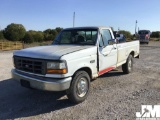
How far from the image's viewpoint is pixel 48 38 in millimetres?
43000

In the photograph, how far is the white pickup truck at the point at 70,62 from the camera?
4.22m

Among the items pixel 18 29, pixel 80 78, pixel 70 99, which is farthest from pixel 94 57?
pixel 18 29

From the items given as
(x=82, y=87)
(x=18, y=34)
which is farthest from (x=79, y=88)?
(x=18, y=34)

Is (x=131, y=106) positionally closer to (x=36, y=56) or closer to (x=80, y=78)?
(x=80, y=78)

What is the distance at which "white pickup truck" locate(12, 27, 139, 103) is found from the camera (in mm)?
4219

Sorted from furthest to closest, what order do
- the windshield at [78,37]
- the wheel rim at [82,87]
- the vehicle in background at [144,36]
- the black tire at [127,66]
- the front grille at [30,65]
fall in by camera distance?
1. the vehicle in background at [144,36]
2. the black tire at [127,66]
3. the windshield at [78,37]
4. the wheel rim at [82,87]
5. the front grille at [30,65]

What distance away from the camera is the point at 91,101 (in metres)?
4.89

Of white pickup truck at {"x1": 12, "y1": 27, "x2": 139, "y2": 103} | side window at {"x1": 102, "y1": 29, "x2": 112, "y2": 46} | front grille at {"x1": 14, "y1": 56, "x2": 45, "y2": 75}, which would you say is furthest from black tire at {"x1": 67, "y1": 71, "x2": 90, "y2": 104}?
side window at {"x1": 102, "y1": 29, "x2": 112, "y2": 46}


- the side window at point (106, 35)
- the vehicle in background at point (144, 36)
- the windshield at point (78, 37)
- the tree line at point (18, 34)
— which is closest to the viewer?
the windshield at point (78, 37)

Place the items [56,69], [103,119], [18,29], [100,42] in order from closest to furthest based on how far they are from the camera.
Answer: [103,119], [56,69], [100,42], [18,29]

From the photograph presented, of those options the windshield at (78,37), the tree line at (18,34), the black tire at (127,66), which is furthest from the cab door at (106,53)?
the tree line at (18,34)

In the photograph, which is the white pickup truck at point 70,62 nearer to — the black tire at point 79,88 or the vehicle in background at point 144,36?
the black tire at point 79,88

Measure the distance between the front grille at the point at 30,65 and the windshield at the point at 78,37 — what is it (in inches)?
67.5

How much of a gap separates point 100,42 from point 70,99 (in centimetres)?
195
